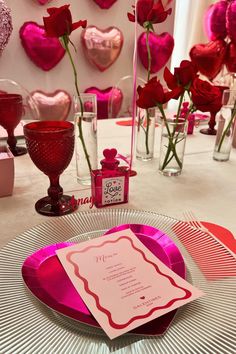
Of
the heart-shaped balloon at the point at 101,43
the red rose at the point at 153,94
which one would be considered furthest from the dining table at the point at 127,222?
the heart-shaped balloon at the point at 101,43

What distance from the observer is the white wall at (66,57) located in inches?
83.4

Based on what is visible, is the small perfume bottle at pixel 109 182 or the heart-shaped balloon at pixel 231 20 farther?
the heart-shaped balloon at pixel 231 20

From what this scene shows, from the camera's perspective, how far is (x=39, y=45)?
2.10m

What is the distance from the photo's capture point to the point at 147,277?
1.45ft

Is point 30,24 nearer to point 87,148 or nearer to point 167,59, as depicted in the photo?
point 167,59

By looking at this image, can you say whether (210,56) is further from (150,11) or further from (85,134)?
(85,134)

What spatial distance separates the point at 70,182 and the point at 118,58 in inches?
73.0

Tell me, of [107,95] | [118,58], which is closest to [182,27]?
[118,58]

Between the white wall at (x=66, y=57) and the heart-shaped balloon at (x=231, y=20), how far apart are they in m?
0.50

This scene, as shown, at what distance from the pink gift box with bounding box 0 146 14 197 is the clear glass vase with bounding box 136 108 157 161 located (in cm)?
44

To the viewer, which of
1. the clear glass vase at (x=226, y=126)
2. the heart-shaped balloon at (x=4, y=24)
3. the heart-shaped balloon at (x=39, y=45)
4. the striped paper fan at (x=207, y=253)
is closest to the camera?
the striped paper fan at (x=207, y=253)

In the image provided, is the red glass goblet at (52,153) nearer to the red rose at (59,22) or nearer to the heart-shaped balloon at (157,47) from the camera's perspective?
the red rose at (59,22)

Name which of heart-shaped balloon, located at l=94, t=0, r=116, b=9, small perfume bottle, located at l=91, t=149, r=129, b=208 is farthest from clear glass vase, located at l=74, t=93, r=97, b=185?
heart-shaped balloon, located at l=94, t=0, r=116, b=9

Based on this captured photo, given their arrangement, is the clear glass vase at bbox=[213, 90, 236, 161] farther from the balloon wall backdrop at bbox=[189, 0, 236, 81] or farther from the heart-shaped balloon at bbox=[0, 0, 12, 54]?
the heart-shaped balloon at bbox=[0, 0, 12, 54]
